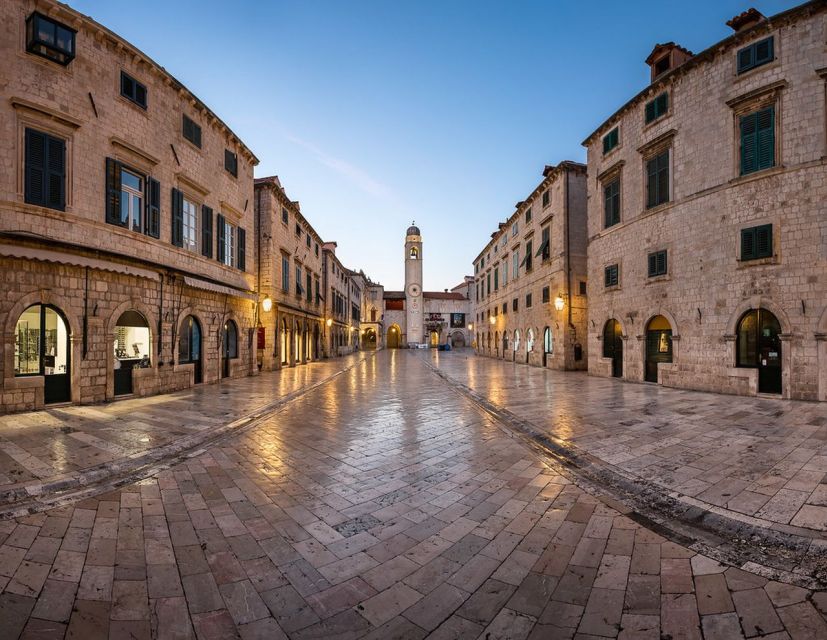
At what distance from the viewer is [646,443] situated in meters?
6.54

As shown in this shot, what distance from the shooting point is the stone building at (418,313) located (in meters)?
60.4

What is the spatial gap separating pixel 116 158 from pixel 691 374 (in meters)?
19.1

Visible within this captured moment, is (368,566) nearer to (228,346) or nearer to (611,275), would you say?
(228,346)

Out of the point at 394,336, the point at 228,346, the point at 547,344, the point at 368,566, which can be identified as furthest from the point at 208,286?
the point at 394,336

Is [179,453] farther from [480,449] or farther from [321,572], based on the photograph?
[480,449]

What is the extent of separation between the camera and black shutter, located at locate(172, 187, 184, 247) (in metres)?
12.9

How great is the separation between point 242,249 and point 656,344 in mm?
17797

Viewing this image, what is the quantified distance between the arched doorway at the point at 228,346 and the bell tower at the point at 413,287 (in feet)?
144

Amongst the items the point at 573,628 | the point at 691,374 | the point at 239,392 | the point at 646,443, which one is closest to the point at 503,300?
the point at 691,374

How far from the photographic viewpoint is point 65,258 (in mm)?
9102

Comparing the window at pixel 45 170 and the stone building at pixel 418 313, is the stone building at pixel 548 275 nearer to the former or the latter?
the window at pixel 45 170

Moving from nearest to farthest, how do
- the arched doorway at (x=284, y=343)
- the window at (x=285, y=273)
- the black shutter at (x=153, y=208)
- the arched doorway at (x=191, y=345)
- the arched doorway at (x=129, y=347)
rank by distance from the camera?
1. the arched doorway at (x=129, y=347)
2. the black shutter at (x=153, y=208)
3. the arched doorway at (x=191, y=345)
4. the arched doorway at (x=284, y=343)
5. the window at (x=285, y=273)

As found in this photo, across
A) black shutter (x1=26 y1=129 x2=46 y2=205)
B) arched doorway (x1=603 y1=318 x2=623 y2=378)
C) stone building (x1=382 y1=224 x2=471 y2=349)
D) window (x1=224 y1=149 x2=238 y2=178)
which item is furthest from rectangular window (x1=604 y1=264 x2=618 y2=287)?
stone building (x1=382 y1=224 x2=471 y2=349)

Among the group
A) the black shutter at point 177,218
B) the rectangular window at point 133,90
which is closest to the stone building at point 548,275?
the black shutter at point 177,218
